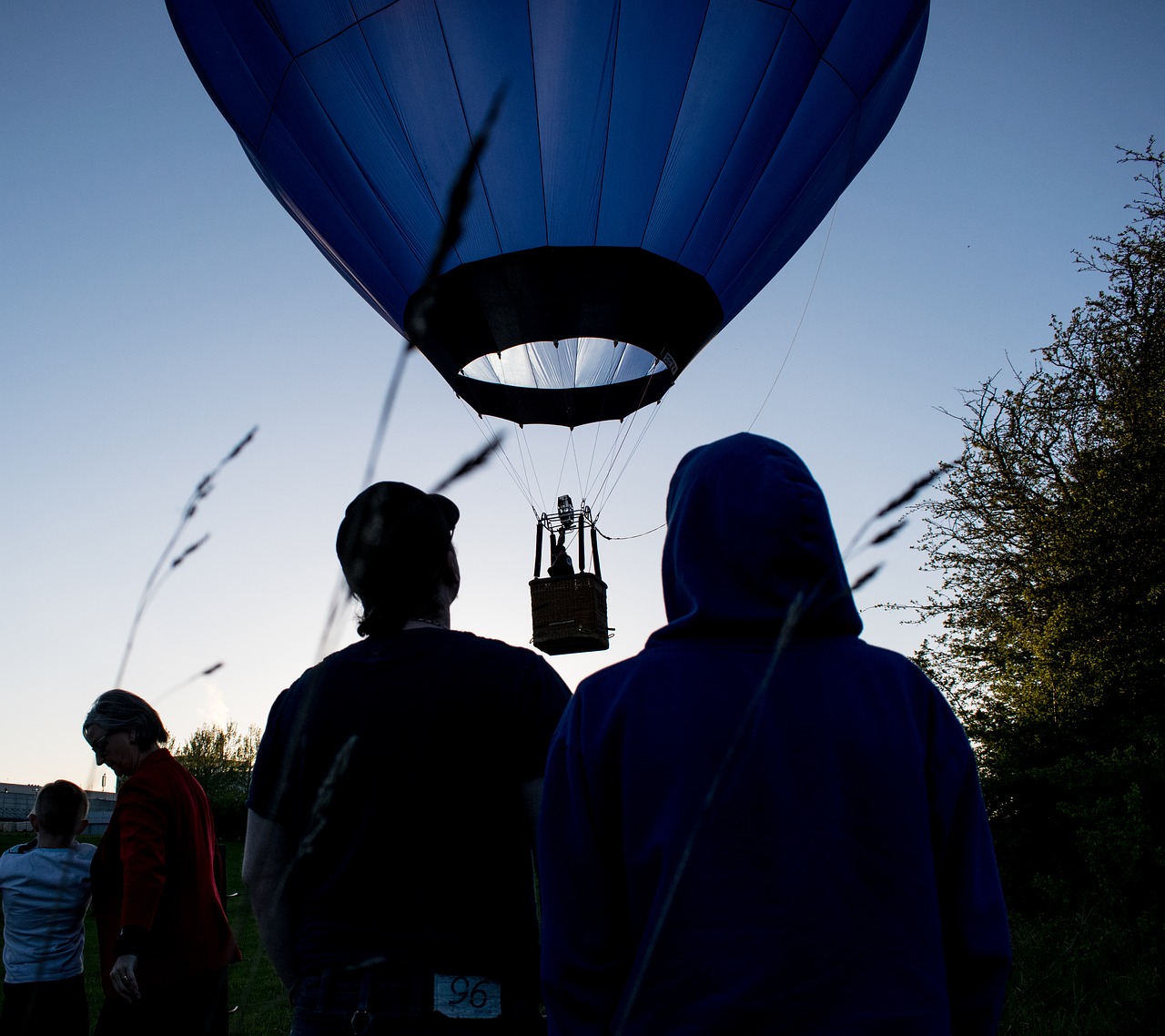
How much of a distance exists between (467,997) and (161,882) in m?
1.78

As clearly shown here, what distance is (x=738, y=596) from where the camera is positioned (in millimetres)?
1281

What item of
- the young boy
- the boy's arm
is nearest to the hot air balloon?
the young boy

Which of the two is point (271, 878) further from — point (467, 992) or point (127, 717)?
point (127, 717)

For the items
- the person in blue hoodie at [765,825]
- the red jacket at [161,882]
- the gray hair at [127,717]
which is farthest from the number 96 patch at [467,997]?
the gray hair at [127,717]

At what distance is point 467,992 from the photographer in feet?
4.83

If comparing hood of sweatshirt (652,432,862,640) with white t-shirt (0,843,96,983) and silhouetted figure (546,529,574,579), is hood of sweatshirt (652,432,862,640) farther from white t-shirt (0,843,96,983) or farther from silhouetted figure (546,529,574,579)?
silhouetted figure (546,529,574,579)

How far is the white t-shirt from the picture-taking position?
3324mm

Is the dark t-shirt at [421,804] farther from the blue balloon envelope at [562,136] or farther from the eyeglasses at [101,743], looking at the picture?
the blue balloon envelope at [562,136]

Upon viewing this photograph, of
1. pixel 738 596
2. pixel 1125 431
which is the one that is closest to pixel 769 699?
pixel 738 596

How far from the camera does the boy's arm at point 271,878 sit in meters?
1.60

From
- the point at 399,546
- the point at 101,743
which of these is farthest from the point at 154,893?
the point at 399,546

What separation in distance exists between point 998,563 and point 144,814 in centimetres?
1202

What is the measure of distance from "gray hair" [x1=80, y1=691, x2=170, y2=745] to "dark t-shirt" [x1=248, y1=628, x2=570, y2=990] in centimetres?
169

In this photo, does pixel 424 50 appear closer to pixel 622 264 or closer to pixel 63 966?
pixel 622 264
